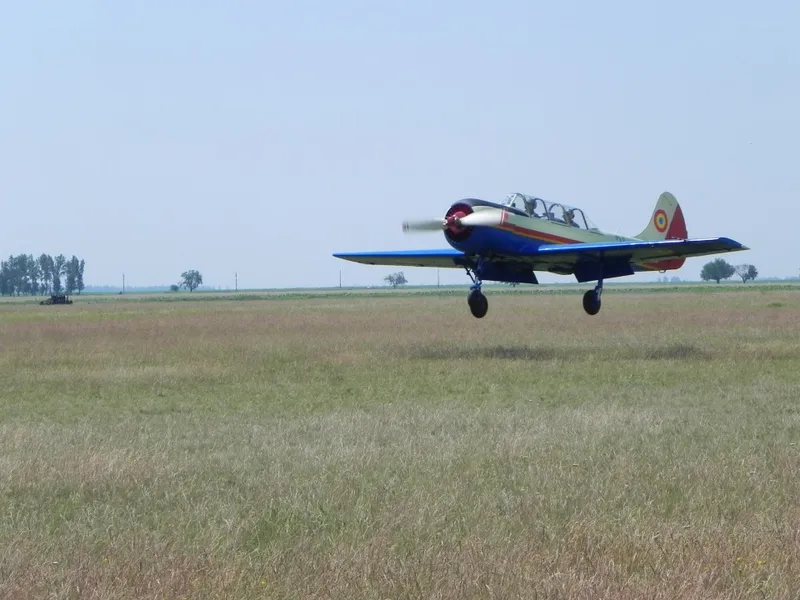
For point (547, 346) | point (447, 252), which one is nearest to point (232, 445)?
point (547, 346)

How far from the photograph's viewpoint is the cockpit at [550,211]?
2027 cm

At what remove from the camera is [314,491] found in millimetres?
7301

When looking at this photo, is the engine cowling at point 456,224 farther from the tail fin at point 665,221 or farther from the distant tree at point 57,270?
the distant tree at point 57,270

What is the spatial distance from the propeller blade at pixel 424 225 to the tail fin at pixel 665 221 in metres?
7.38

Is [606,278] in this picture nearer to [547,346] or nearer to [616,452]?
[547,346]

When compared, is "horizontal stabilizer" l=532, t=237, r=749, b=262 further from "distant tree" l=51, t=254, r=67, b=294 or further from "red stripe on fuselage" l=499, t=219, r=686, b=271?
"distant tree" l=51, t=254, r=67, b=294

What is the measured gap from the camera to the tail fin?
25.4m

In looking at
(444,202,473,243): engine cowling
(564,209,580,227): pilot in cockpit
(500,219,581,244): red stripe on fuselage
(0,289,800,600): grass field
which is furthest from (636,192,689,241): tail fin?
(0,289,800,600): grass field

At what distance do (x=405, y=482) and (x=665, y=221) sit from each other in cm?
1956

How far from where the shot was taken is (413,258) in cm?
2428

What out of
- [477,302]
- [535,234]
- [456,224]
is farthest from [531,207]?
[477,302]

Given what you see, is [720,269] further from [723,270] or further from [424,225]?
[424,225]

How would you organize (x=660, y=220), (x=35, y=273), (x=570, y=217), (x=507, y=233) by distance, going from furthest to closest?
(x=35, y=273)
(x=660, y=220)
(x=570, y=217)
(x=507, y=233)

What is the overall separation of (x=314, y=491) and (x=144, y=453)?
235 cm
